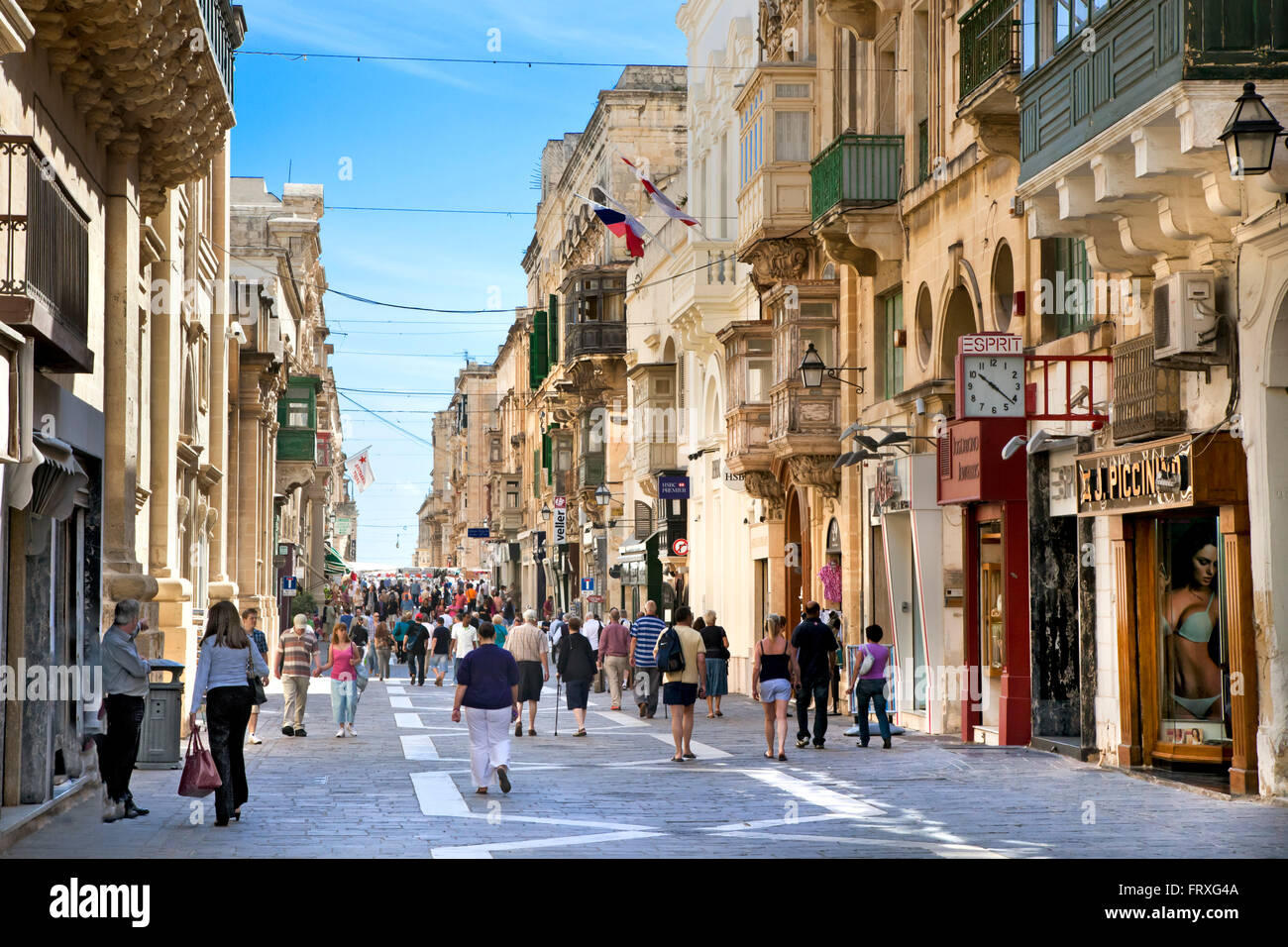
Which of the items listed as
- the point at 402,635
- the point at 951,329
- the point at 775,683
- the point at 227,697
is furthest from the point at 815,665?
the point at 402,635

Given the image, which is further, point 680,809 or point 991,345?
point 991,345

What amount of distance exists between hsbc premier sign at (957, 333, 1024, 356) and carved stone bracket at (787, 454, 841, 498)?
8.87 metres

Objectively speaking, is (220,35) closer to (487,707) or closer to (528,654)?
(528,654)

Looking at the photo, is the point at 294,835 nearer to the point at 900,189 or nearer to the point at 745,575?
the point at 900,189

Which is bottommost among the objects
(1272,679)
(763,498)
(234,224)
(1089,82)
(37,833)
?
(37,833)

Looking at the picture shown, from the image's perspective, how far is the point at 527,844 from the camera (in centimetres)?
1257

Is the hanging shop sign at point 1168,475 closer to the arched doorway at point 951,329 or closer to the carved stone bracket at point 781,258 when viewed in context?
the arched doorway at point 951,329

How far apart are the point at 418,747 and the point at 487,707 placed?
18.7 ft

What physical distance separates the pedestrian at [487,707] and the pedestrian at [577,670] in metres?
7.49
